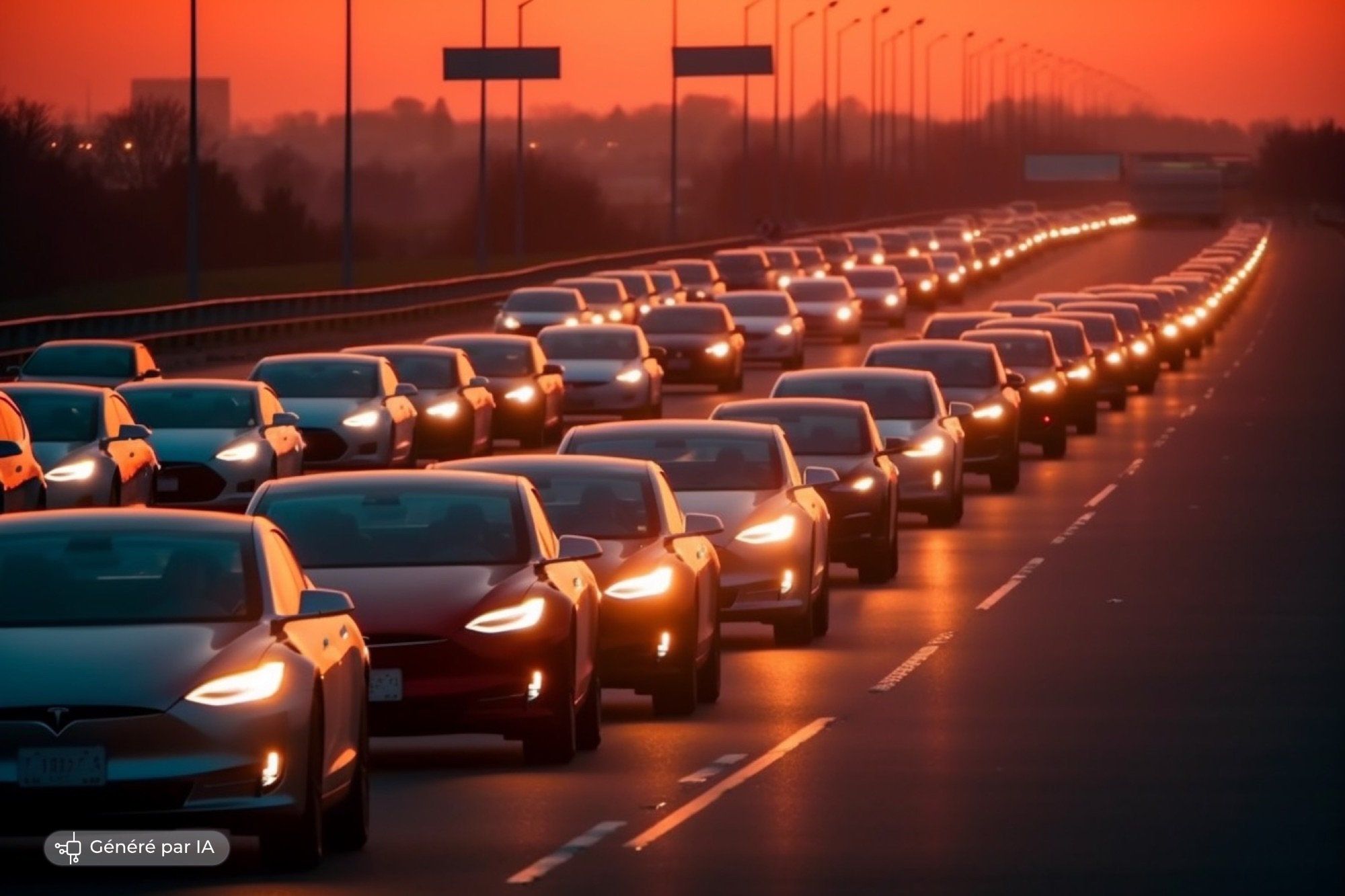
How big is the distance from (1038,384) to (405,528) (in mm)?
29411

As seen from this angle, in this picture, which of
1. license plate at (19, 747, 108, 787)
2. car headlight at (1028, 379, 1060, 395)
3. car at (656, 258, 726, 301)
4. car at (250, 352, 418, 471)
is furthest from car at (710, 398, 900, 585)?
car at (656, 258, 726, 301)

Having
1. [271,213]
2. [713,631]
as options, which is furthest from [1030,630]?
[271,213]

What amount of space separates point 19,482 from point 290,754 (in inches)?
572

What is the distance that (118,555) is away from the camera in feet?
41.0

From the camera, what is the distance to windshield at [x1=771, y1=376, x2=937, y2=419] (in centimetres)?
3250

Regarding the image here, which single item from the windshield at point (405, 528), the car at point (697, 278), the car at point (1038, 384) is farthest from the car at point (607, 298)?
the windshield at point (405, 528)

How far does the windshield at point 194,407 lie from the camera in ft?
107

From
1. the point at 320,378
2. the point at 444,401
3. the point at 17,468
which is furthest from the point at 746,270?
the point at 17,468

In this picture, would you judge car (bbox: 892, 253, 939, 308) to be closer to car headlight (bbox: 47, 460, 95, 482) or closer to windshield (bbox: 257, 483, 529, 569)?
car headlight (bbox: 47, 460, 95, 482)

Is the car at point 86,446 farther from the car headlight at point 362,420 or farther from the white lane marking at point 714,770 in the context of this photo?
the white lane marking at point 714,770

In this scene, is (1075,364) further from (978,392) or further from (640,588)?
(640,588)

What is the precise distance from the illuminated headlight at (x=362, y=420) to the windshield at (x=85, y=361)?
4.24 m

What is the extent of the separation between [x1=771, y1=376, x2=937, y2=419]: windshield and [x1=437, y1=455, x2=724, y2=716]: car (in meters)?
13.3

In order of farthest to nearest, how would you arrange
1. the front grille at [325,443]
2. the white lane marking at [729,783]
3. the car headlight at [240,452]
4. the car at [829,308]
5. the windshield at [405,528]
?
the car at [829,308], the front grille at [325,443], the car headlight at [240,452], the windshield at [405,528], the white lane marking at [729,783]
